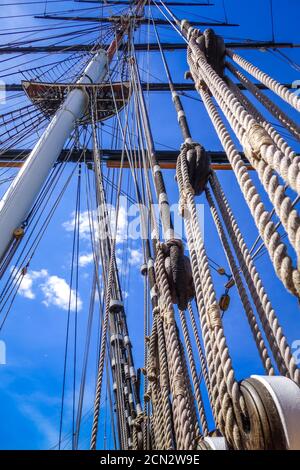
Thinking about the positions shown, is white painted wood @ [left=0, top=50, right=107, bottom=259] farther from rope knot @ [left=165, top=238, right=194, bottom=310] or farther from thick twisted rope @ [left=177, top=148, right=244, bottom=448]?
thick twisted rope @ [left=177, top=148, right=244, bottom=448]

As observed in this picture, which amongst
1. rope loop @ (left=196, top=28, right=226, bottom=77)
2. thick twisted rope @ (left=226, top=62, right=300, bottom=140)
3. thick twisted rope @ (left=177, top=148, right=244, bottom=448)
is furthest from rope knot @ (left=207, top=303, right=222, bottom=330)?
rope loop @ (left=196, top=28, right=226, bottom=77)

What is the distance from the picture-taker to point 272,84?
2328 millimetres

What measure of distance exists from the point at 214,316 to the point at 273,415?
532 mm

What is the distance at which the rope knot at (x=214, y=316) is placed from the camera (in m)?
1.47

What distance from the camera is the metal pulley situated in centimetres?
98

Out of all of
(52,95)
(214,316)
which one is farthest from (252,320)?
(52,95)

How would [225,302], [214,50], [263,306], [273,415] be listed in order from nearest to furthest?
[273,415] < [263,306] < [214,50] < [225,302]

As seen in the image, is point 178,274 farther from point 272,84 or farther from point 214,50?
point 214,50

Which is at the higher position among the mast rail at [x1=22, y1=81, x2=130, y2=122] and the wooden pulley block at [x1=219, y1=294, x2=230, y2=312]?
the mast rail at [x1=22, y1=81, x2=130, y2=122]

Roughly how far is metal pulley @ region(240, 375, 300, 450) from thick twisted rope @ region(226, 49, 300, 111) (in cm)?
135

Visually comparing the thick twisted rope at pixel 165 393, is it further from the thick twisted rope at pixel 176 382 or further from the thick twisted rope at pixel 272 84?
the thick twisted rope at pixel 272 84
